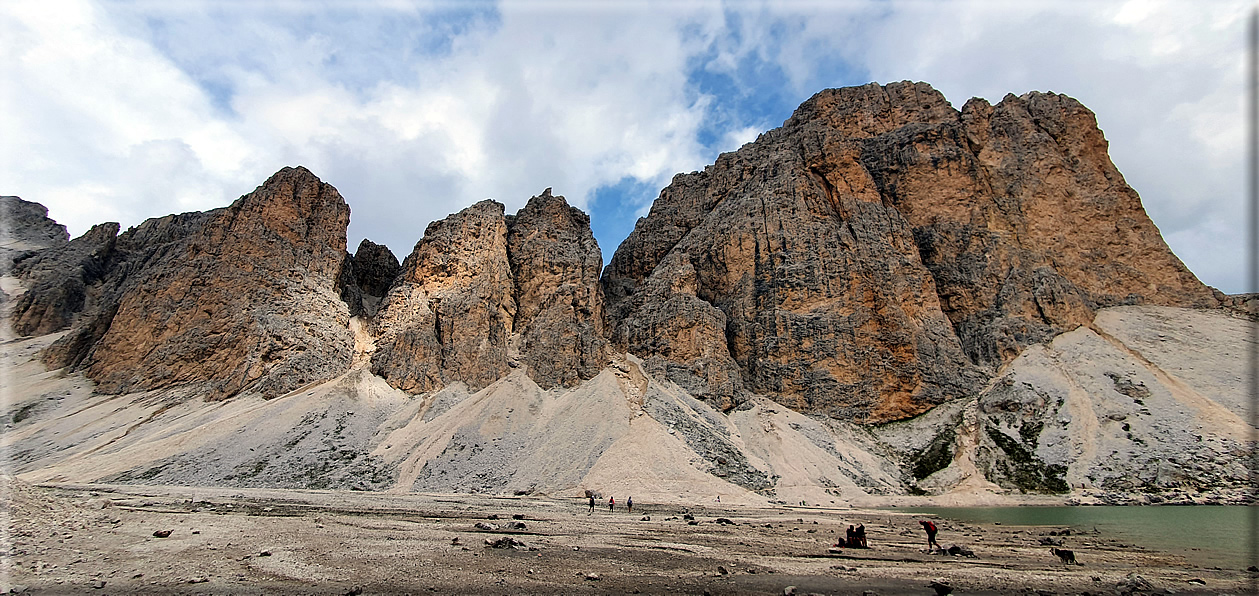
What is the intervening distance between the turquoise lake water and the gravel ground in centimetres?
208

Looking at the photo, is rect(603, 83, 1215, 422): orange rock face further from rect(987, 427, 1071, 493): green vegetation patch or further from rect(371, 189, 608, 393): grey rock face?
rect(987, 427, 1071, 493): green vegetation patch

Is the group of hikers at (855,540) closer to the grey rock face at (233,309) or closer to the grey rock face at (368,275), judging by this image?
the grey rock face at (233,309)

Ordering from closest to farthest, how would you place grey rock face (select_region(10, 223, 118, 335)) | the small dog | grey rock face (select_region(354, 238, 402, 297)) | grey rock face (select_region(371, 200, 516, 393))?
the small dog
grey rock face (select_region(371, 200, 516, 393))
grey rock face (select_region(10, 223, 118, 335))
grey rock face (select_region(354, 238, 402, 297))

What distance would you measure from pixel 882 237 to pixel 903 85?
33455mm

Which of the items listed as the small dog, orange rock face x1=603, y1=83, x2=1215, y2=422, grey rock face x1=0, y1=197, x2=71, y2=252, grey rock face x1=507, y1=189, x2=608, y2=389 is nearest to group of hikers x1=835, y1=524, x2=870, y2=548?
the small dog

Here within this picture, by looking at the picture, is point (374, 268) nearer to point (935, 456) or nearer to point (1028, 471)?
point (935, 456)

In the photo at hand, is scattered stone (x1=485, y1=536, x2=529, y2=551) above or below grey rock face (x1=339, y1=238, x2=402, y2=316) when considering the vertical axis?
below

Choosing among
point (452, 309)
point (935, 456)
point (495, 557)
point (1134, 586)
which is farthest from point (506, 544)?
point (452, 309)

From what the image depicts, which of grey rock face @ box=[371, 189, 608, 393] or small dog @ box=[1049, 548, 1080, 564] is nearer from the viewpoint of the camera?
small dog @ box=[1049, 548, 1080, 564]

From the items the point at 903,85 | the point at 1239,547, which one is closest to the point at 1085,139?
the point at 903,85

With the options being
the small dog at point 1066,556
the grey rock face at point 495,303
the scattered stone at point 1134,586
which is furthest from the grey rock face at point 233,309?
the scattered stone at point 1134,586

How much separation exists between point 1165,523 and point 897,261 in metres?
44.5

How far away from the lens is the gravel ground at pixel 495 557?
12.2m

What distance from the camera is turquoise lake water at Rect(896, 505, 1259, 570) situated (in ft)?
71.2
